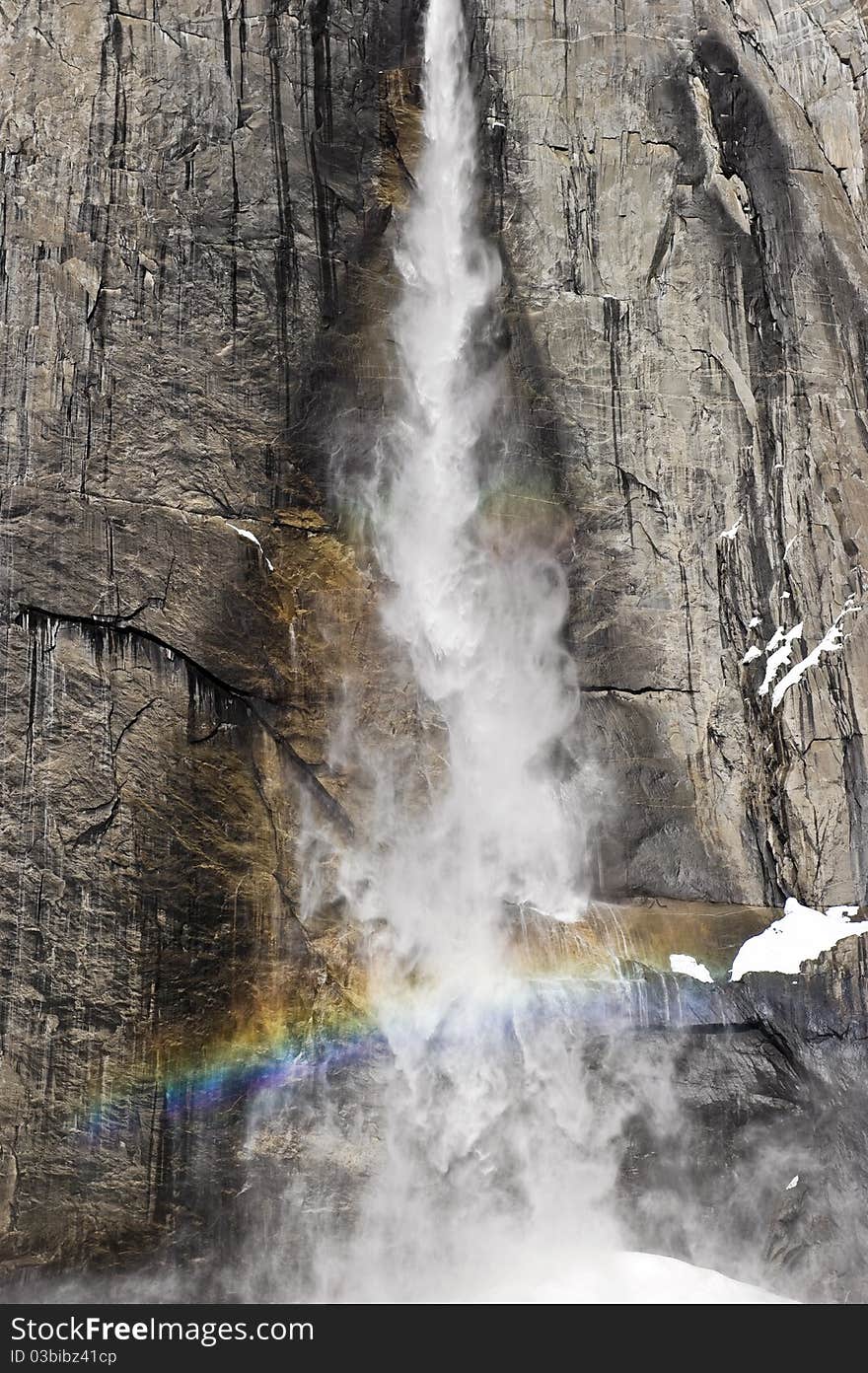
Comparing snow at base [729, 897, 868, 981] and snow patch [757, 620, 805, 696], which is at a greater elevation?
snow patch [757, 620, 805, 696]

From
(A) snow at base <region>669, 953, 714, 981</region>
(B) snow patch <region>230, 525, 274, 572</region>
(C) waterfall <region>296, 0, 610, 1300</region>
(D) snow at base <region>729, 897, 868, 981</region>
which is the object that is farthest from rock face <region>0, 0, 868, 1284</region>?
(A) snow at base <region>669, 953, 714, 981</region>

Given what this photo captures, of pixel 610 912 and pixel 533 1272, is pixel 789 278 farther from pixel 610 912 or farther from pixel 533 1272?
pixel 533 1272

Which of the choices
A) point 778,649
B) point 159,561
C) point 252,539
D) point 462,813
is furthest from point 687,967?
point 159,561

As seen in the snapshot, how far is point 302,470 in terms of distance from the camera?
13.9 metres

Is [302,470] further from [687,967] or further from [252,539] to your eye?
[687,967]

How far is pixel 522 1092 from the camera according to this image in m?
13.2

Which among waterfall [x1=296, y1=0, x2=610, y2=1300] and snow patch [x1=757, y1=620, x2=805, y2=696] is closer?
waterfall [x1=296, y1=0, x2=610, y2=1300]

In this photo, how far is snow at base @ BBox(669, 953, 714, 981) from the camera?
1379 cm

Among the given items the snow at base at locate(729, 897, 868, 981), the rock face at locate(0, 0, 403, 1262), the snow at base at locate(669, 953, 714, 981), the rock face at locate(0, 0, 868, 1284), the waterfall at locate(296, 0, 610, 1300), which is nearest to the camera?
the rock face at locate(0, 0, 403, 1262)

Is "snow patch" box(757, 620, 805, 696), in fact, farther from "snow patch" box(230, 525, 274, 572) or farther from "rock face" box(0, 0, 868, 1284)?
"snow patch" box(230, 525, 274, 572)

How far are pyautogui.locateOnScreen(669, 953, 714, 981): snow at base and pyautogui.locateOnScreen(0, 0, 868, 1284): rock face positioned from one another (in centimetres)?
66

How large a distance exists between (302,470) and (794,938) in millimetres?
7052

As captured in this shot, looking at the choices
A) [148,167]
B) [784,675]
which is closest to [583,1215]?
[784,675]

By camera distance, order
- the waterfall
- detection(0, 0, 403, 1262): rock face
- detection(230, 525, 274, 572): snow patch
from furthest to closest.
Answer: detection(230, 525, 274, 572): snow patch < the waterfall < detection(0, 0, 403, 1262): rock face
